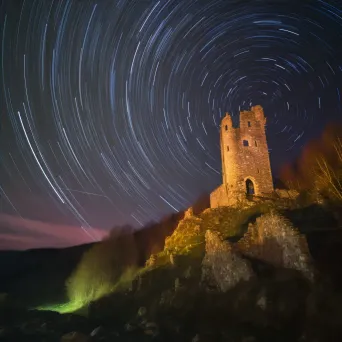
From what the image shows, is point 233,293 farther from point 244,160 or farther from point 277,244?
point 244,160

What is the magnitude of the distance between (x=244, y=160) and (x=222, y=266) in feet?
73.5

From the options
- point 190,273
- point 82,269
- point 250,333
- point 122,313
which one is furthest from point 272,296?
point 82,269

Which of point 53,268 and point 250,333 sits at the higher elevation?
point 53,268

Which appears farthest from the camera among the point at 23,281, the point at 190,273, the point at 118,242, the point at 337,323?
the point at 23,281

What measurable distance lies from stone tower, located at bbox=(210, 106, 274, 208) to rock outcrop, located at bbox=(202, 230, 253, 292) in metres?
14.7

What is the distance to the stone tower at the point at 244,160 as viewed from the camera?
42.6 m

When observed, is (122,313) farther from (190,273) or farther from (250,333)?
(250,333)

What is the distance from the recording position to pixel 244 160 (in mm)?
43969

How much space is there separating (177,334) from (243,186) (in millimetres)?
26277

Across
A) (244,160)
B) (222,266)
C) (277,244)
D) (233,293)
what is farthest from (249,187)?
(233,293)

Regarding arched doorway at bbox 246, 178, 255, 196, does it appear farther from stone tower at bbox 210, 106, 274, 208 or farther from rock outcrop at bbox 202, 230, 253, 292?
rock outcrop at bbox 202, 230, 253, 292

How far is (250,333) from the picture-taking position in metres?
16.5

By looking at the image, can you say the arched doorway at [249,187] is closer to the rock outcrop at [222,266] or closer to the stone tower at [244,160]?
the stone tower at [244,160]

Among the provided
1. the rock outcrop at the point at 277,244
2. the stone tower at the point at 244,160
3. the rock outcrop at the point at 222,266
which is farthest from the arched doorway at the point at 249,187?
the rock outcrop at the point at 277,244
